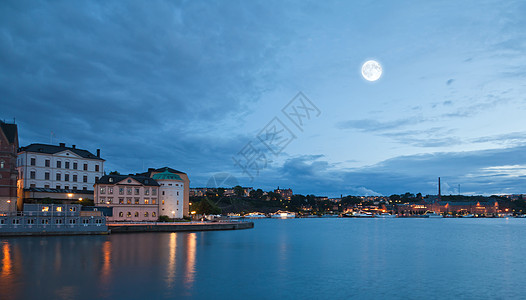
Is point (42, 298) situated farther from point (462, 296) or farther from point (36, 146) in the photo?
point (36, 146)

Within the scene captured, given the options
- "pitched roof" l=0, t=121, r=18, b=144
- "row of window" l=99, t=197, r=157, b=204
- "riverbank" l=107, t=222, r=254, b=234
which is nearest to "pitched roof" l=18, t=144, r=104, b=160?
Answer: "pitched roof" l=0, t=121, r=18, b=144

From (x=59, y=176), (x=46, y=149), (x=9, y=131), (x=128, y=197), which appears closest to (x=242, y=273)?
(x=128, y=197)

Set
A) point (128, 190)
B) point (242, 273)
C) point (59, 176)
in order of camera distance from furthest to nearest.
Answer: point (59, 176) < point (128, 190) < point (242, 273)

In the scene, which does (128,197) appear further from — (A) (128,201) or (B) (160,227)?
(B) (160,227)

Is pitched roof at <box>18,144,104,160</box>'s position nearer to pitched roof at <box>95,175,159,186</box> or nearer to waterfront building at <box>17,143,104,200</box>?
waterfront building at <box>17,143,104,200</box>

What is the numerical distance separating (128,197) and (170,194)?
33.1ft

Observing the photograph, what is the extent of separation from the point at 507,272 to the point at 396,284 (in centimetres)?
1651

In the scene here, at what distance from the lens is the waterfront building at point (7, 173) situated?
76062mm

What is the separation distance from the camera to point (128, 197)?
91875 millimetres

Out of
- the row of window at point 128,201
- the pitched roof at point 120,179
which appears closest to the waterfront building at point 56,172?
the pitched roof at point 120,179

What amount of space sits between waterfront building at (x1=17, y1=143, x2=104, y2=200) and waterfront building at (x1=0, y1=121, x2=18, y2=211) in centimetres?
926

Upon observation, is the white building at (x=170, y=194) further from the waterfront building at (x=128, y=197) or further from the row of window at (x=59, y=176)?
the row of window at (x=59, y=176)

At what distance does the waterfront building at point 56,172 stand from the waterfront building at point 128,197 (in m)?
9.50

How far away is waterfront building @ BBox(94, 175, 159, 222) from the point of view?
89375 millimetres
